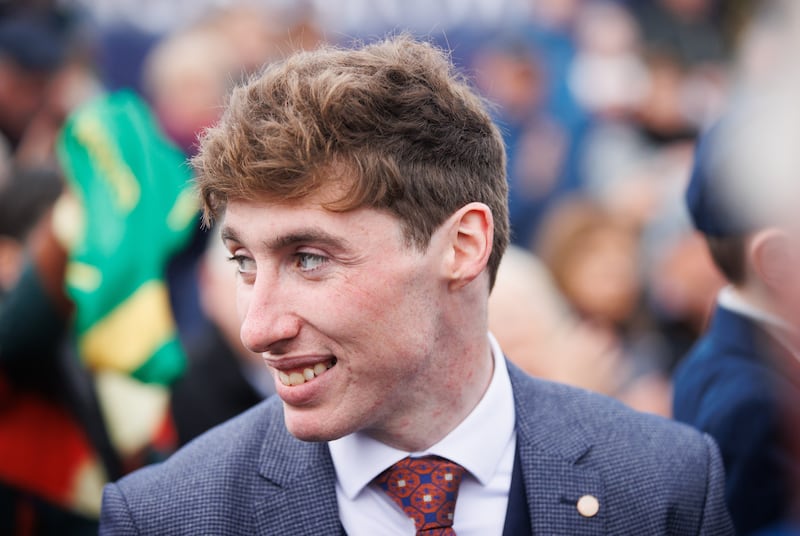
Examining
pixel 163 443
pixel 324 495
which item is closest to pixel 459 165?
pixel 324 495

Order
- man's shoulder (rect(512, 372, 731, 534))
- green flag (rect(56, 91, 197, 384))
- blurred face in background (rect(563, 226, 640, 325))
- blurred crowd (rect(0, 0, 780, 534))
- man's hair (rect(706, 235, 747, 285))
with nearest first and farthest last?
man's shoulder (rect(512, 372, 731, 534)) → man's hair (rect(706, 235, 747, 285)) → green flag (rect(56, 91, 197, 384)) → blurred crowd (rect(0, 0, 780, 534)) → blurred face in background (rect(563, 226, 640, 325))

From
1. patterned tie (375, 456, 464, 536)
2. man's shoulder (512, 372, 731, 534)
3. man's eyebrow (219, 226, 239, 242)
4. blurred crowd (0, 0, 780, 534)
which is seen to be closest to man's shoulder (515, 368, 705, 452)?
man's shoulder (512, 372, 731, 534)

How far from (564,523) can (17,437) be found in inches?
76.5

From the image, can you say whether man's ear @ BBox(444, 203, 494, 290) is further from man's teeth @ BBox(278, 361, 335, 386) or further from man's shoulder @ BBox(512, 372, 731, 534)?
man's shoulder @ BBox(512, 372, 731, 534)

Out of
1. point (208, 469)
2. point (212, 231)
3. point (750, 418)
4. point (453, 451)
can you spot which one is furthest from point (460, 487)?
point (212, 231)

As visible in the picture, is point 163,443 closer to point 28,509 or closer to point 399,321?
point 28,509

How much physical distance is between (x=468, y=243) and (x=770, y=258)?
0.90 metres

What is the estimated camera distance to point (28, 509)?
11.5ft

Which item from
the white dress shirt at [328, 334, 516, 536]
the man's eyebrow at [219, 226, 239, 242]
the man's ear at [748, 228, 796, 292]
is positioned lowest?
the white dress shirt at [328, 334, 516, 536]

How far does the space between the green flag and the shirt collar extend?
1048 millimetres

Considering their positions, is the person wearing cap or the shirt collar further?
the person wearing cap

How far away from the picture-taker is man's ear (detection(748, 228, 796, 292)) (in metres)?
2.72

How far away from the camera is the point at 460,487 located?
101 inches

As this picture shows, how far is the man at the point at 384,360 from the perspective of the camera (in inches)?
91.0
